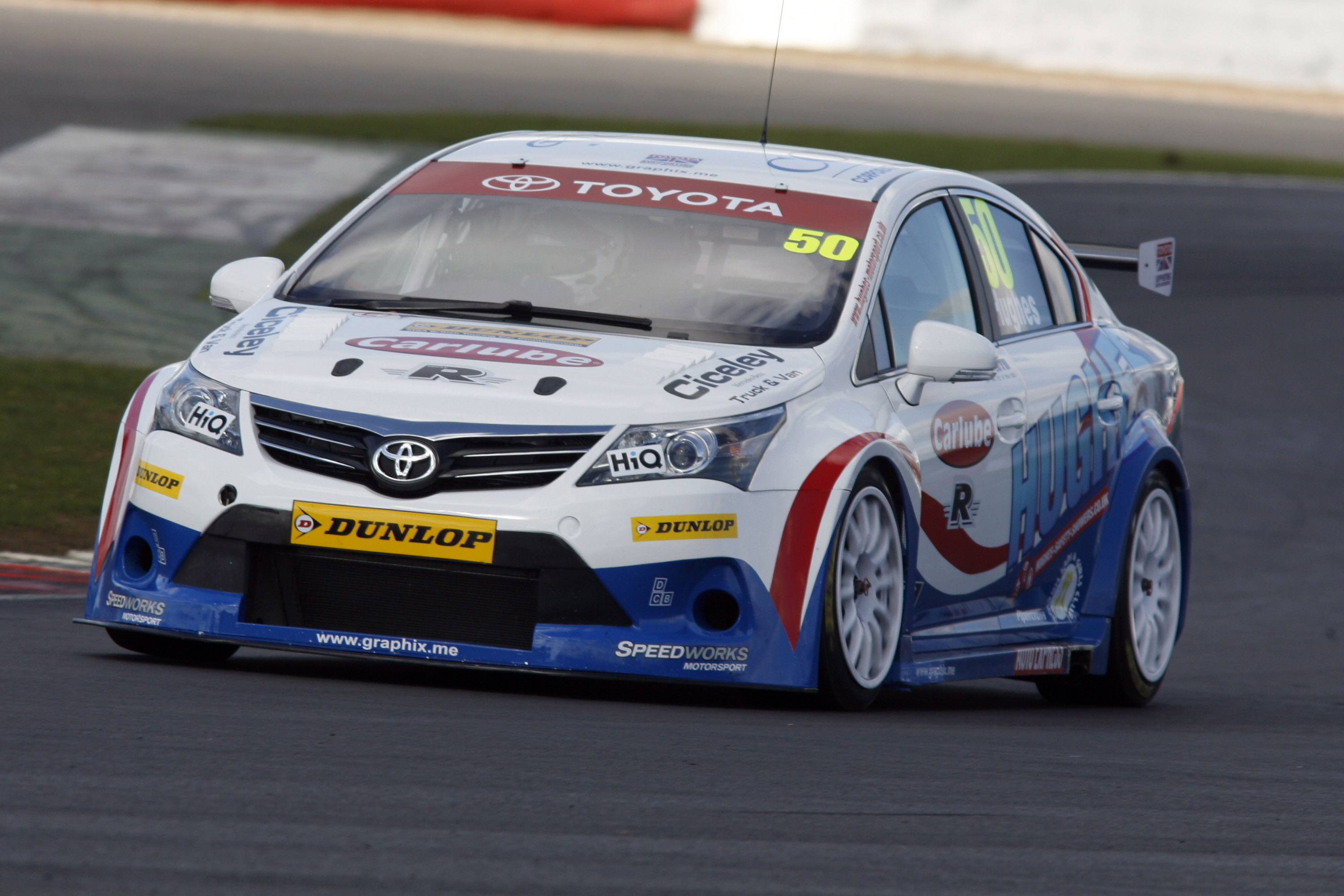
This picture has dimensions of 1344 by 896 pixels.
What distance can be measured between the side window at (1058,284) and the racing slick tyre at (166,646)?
3.09 m

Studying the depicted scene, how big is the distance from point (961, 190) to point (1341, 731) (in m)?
2.06

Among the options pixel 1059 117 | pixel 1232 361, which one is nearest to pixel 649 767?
pixel 1232 361

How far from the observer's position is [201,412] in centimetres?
595

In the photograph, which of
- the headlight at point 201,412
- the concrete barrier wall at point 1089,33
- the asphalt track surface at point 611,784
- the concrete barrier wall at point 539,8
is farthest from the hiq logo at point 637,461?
the concrete barrier wall at point 539,8

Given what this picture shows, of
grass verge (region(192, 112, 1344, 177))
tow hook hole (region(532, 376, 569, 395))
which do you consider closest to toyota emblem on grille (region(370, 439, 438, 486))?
tow hook hole (region(532, 376, 569, 395))

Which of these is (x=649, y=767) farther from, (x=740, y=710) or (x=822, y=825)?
(x=740, y=710)

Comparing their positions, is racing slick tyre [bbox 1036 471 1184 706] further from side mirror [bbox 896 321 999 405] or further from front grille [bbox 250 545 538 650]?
front grille [bbox 250 545 538 650]

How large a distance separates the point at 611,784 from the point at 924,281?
9.01 ft

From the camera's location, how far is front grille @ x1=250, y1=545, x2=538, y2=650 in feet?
18.6

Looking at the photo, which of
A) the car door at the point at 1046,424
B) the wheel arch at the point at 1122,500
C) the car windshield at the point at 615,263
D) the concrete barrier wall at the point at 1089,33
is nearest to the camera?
the car windshield at the point at 615,263

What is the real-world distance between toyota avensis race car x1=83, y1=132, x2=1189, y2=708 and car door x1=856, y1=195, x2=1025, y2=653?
13 millimetres

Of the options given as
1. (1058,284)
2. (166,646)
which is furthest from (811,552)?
(1058,284)

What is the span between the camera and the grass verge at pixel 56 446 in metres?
9.14

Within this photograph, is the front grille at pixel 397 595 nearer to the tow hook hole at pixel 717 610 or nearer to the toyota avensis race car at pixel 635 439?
the toyota avensis race car at pixel 635 439
